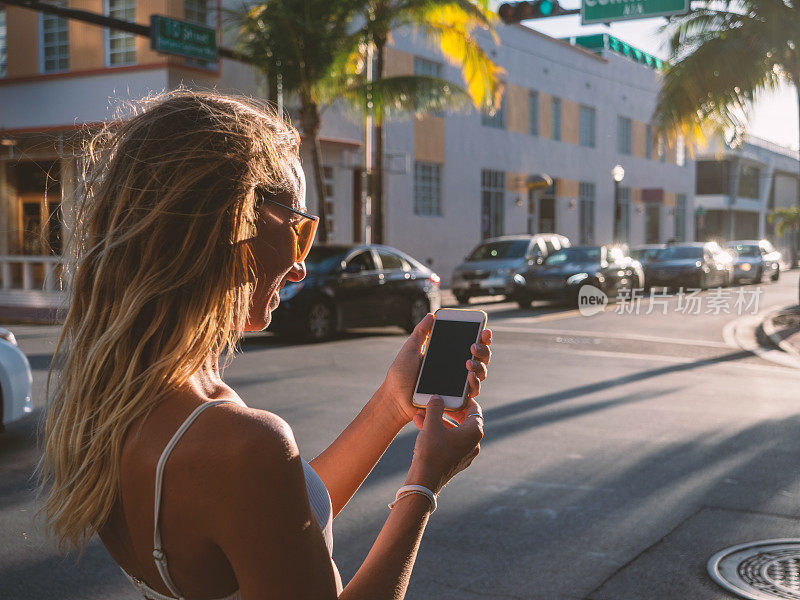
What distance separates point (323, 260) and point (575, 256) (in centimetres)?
974

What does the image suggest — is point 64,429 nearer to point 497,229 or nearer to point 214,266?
point 214,266

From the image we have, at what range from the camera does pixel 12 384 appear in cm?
659

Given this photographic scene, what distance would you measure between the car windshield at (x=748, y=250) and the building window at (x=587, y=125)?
8391mm

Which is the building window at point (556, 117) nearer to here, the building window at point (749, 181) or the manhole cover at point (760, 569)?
the building window at point (749, 181)

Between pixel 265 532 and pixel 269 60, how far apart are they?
18.5 meters

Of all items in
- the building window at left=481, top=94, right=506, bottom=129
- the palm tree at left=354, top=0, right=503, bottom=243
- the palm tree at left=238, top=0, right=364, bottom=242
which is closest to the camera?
the palm tree at left=238, top=0, right=364, bottom=242

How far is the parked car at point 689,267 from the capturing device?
28469 millimetres

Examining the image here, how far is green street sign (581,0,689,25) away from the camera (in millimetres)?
16547

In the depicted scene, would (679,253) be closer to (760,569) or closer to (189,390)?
(760,569)

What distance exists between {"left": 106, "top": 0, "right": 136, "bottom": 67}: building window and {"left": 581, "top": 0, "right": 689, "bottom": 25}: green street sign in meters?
10.4

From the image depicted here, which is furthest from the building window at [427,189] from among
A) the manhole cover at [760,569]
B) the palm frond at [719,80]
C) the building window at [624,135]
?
the manhole cover at [760,569]

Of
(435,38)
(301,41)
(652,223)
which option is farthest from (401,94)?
(652,223)

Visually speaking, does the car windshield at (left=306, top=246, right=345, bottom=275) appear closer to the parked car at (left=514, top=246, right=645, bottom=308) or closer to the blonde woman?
the parked car at (left=514, top=246, right=645, bottom=308)

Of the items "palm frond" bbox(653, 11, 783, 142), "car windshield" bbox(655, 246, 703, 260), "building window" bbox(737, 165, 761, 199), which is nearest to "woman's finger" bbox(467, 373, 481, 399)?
"palm frond" bbox(653, 11, 783, 142)
